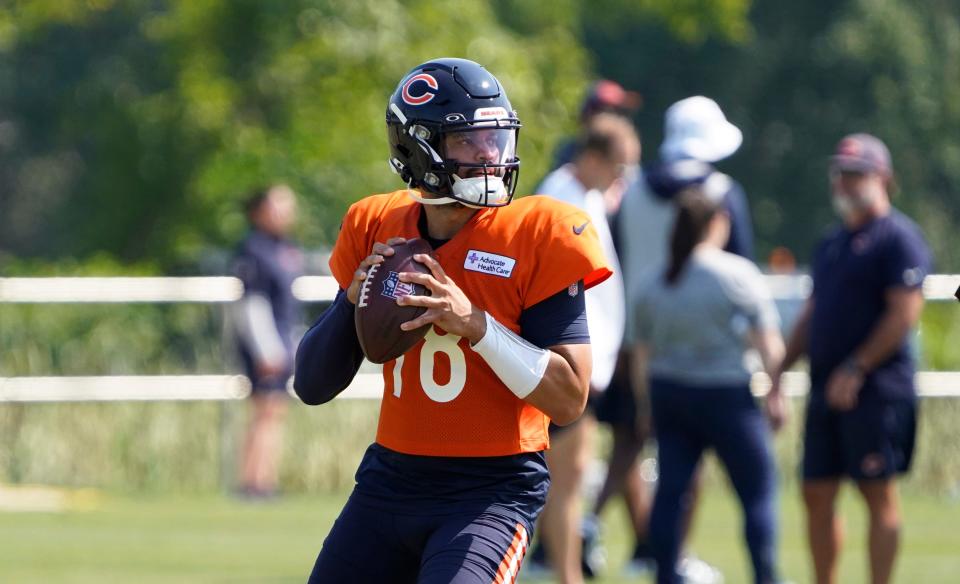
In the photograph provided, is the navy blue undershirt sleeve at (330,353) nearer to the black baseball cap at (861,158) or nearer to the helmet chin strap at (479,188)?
the helmet chin strap at (479,188)

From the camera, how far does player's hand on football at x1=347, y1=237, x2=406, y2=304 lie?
4820 mm

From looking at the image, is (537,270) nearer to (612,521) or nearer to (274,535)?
(274,535)

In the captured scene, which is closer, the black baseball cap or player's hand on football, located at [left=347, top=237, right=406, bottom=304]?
player's hand on football, located at [left=347, top=237, right=406, bottom=304]

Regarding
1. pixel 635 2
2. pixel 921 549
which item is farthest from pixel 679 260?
pixel 635 2

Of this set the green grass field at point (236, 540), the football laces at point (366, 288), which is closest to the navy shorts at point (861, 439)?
the green grass field at point (236, 540)

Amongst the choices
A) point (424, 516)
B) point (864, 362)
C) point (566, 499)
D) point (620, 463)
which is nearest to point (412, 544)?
point (424, 516)

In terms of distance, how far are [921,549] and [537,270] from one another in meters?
6.47

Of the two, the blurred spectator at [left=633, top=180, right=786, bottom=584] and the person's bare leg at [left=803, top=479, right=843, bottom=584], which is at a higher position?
the blurred spectator at [left=633, top=180, right=786, bottom=584]

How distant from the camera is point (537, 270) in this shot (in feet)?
16.1

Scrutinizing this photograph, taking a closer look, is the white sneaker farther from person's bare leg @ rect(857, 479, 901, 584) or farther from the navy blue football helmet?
the navy blue football helmet

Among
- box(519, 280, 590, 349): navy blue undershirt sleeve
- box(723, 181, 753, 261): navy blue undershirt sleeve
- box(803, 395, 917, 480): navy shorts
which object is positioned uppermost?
box(519, 280, 590, 349): navy blue undershirt sleeve

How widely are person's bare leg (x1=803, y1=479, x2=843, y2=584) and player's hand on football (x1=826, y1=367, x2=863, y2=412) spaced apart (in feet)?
1.14

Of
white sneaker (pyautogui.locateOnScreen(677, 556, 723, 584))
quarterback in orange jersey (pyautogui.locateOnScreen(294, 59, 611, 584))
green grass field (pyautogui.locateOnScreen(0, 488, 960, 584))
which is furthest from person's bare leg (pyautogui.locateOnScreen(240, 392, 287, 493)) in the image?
quarterback in orange jersey (pyautogui.locateOnScreen(294, 59, 611, 584))

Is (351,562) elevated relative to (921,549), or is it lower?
elevated
